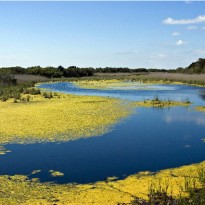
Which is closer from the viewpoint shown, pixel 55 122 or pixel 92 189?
pixel 92 189

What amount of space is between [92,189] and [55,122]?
7.74m

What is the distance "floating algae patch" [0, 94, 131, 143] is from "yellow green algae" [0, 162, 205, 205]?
13.8 ft

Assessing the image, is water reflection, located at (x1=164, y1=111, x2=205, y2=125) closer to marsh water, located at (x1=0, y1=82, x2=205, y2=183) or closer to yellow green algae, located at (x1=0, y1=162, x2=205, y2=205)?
marsh water, located at (x1=0, y1=82, x2=205, y2=183)

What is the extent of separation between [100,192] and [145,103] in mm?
15163

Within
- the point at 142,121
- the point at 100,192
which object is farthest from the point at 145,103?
the point at 100,192

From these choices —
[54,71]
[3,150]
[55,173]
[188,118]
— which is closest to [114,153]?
[55,173]

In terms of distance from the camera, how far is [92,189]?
6926 millimetres

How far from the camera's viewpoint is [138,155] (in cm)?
947

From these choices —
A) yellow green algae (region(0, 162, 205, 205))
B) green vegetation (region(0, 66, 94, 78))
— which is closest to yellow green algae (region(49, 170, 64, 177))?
yellow green algae (region(0, 162, 205, 205))

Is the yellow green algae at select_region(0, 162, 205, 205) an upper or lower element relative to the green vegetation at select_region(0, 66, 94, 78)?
lower

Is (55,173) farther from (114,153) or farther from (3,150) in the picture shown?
(3,150)

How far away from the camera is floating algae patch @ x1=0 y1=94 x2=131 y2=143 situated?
39.2 feet

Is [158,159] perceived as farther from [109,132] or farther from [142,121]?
[142,121]

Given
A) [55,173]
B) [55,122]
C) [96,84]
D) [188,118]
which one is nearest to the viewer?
[55,173]
